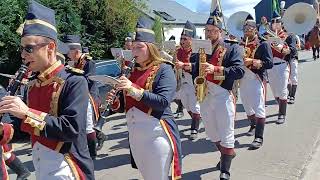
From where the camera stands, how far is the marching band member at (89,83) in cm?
679

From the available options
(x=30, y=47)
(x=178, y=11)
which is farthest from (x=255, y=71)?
(x=178, y=11)

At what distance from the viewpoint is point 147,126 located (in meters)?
4.11

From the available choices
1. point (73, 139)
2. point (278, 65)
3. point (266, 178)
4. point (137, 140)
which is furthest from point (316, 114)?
point (73, 139)

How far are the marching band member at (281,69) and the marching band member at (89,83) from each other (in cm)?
367

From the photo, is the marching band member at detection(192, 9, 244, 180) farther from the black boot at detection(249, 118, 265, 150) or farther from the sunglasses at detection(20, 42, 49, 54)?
the sunglasses at detection(20, 42, 49, 54)

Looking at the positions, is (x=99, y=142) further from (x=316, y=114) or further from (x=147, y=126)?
(x=316, y=114)

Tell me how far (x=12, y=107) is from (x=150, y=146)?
5.61ft

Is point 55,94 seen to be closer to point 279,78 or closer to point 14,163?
point 14,163

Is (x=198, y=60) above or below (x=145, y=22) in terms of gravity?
below

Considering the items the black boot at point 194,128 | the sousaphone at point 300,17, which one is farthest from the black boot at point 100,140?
the sousaphone at point 300,17

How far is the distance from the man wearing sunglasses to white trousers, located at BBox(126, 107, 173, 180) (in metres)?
1.01

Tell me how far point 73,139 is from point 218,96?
10.1 feet

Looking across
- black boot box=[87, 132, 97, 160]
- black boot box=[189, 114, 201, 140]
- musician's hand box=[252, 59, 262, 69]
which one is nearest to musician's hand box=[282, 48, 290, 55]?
musician's hand box=[252, 59, 262, 69]

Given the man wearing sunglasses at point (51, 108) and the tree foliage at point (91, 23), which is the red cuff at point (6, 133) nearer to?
the man wearing sunglasses at point (51, 108)
